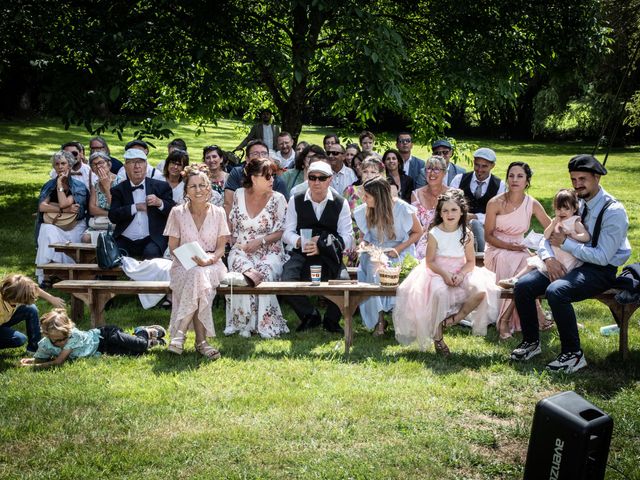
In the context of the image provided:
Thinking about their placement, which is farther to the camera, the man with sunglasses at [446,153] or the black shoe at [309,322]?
the man with sunglasses at [446,153]

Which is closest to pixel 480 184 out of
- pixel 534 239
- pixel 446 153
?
pixel 446 153

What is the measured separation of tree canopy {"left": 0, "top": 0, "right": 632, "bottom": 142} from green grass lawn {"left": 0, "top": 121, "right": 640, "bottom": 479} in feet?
13.0

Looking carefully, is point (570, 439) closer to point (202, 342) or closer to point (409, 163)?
point (202, 342)

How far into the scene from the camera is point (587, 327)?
712cm

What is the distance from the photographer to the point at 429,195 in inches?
335

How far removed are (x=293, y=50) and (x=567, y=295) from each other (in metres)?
6.09

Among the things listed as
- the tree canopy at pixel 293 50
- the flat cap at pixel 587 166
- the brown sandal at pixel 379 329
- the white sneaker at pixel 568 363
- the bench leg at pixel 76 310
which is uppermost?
the tree canopy at pixel 293 50

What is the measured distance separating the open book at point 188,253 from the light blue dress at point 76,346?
94 cm

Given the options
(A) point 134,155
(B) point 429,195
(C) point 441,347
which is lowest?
(C) point 441,347

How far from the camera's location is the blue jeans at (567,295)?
5836 millimetres

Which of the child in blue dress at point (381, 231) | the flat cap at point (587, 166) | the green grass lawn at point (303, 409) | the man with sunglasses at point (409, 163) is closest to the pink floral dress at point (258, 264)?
the green grass lawn at point (303, 409)

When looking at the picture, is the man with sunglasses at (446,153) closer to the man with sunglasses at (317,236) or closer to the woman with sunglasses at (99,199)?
the man with sunglasses at (317,236)

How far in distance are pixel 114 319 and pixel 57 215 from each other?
2.05 m

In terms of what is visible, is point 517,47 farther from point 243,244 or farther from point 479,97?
point 243,244
